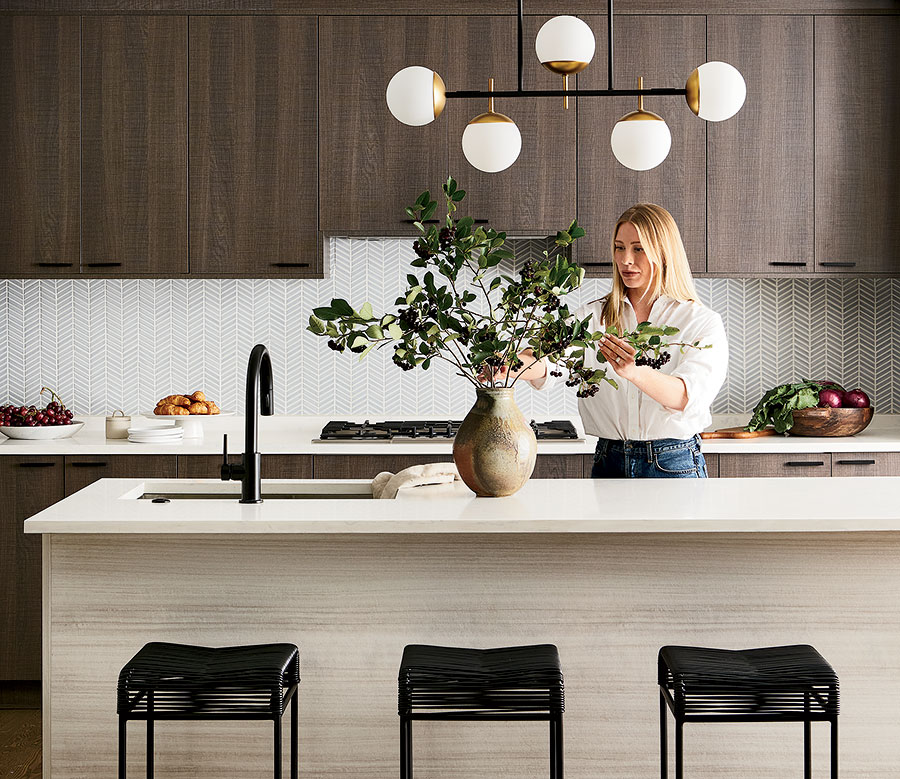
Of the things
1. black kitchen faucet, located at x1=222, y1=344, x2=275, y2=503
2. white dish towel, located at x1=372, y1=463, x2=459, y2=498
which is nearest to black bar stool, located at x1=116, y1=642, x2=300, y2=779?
black kitchen faucet, located at x1=222, y1=344, x2=275, y2=503

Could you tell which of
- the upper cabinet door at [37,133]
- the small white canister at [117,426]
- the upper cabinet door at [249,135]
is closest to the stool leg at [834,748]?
the upper cabinet door at [249,135]

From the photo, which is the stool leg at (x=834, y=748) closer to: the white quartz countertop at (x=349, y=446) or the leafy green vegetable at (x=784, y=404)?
the white quartz countertop at (x=349, y=446)

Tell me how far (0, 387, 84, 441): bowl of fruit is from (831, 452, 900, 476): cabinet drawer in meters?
2.92

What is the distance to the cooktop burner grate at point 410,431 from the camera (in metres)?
3.67

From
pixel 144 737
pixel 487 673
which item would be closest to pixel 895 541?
pixel 487 673

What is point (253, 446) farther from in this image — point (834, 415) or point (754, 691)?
point (834, 415)

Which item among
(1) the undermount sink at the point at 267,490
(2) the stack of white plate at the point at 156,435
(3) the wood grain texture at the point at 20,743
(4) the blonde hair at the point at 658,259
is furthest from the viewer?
(2) the stack of white plate at the point at 156,435

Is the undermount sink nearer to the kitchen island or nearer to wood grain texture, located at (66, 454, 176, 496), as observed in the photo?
the kitchen island

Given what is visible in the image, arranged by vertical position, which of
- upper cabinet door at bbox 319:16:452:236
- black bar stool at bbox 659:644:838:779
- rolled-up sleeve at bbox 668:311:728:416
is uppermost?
upper cabinet door at bbox 319:16:452:236

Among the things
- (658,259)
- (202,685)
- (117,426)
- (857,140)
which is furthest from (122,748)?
(857,140)

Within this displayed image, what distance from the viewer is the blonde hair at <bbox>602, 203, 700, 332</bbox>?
273 cm

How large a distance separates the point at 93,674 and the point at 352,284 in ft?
7.71

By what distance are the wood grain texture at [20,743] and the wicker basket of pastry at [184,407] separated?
46.6 inches

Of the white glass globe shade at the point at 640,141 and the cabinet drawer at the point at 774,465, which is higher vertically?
the white glass globe shade at the point at 640,141
